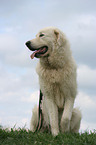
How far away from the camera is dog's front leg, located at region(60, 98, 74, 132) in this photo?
5.91m

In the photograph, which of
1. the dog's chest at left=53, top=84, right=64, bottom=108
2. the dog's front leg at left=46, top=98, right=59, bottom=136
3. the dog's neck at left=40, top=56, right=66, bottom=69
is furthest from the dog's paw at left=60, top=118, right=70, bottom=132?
the dog's neck at left=40, top=56, right=66, bottom=69

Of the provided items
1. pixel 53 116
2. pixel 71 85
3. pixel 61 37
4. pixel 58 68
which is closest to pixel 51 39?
pixel 61 37

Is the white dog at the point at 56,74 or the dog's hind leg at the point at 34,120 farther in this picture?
the dog's hind leg at the point at 34,120

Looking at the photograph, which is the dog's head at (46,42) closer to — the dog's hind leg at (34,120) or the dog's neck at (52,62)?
the dog's neck at (52,62)

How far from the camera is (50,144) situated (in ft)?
15.5

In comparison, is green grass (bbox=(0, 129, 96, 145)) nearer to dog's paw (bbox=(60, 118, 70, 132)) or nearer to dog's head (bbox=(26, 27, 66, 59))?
dog's paw (bbox=(60, 118, 70, 132))

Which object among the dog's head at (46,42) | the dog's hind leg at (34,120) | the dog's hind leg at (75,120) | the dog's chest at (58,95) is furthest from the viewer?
the dog's hind leg at (34,120)

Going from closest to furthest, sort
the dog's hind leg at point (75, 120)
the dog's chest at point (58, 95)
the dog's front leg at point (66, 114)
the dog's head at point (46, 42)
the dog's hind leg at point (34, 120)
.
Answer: the dog's head at point (46, 42) < the dog's front leg at point (66, 114) < the dog's chest at point (58, 95) < the dog's hind leg at point (75, 120) < the dog's hind leg at point (34, 120)

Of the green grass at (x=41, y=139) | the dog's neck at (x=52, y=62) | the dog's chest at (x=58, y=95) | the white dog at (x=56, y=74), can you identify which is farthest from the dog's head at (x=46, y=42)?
the green grass at (x=41, y=139)

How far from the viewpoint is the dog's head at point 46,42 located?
580cm

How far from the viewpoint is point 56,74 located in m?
5.98

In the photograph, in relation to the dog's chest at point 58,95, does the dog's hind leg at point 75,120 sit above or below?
below

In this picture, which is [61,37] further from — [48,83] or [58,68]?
[48,83]

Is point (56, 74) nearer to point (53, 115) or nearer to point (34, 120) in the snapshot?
point (53, 115)
